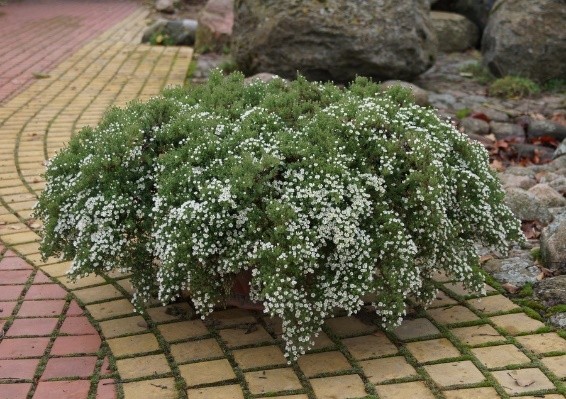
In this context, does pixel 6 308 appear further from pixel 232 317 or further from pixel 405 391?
pixel 405 391

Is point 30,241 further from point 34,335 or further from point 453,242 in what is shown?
point 453,242

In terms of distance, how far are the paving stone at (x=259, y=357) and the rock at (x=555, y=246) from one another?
5.98 ft

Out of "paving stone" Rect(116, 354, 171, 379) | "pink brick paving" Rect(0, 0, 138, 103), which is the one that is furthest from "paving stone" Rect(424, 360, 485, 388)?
"pink brick paving" Rect(0, 0, 138, 103)

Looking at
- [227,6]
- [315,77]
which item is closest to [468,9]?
[227,6]

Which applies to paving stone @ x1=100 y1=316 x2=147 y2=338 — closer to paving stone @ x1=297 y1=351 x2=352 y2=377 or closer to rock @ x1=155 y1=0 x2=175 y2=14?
paving stone @ x1=297 y1=351 x2=352 y2=377

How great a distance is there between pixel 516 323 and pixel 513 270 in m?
0.71

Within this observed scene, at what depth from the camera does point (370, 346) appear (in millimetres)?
3930

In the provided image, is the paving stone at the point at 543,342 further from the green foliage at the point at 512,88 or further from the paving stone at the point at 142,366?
the green foliage at the point at 512,88

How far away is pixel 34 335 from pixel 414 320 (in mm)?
1903

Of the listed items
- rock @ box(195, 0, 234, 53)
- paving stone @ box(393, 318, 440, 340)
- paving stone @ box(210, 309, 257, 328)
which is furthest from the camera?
rock @ box(195, 0, 234, 53)

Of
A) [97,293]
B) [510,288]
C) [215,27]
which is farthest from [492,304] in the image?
[215,27]

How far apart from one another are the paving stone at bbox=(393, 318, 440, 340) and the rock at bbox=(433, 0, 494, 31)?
8937mm

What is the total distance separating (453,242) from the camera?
3.98 meters

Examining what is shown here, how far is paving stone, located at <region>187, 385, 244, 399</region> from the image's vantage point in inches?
137
